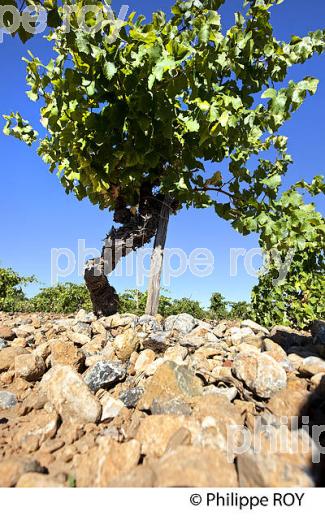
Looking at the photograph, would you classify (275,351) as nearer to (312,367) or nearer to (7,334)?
(312,367)

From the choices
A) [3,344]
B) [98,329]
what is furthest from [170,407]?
[3,344]

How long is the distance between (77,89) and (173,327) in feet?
10.3

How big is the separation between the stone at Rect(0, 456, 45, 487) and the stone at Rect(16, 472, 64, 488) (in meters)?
0.08

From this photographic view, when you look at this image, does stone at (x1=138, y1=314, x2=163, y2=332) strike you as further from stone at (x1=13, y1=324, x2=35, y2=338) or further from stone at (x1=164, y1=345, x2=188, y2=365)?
stone at (x1=13, y1=324, x2=35, y2=338)

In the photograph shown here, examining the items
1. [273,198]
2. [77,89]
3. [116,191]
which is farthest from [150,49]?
[116,191]

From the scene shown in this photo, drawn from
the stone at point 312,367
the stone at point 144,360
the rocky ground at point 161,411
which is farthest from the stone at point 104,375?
the stone at point 312,367

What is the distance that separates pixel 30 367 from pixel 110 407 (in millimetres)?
1117

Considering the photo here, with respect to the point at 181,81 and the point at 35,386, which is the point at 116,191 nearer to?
the point at 181,81

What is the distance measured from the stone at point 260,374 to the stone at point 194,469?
1.03m

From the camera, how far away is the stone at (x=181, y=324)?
4391mm

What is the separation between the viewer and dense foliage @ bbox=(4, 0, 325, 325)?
3279mm

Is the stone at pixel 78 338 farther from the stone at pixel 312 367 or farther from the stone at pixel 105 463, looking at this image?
the stone at pixel 312 367

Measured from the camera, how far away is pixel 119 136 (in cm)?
418

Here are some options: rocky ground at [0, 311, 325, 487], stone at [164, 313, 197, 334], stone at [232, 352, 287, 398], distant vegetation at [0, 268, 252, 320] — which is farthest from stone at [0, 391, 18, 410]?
distant vegetation at [0, 268, 252, 320]
